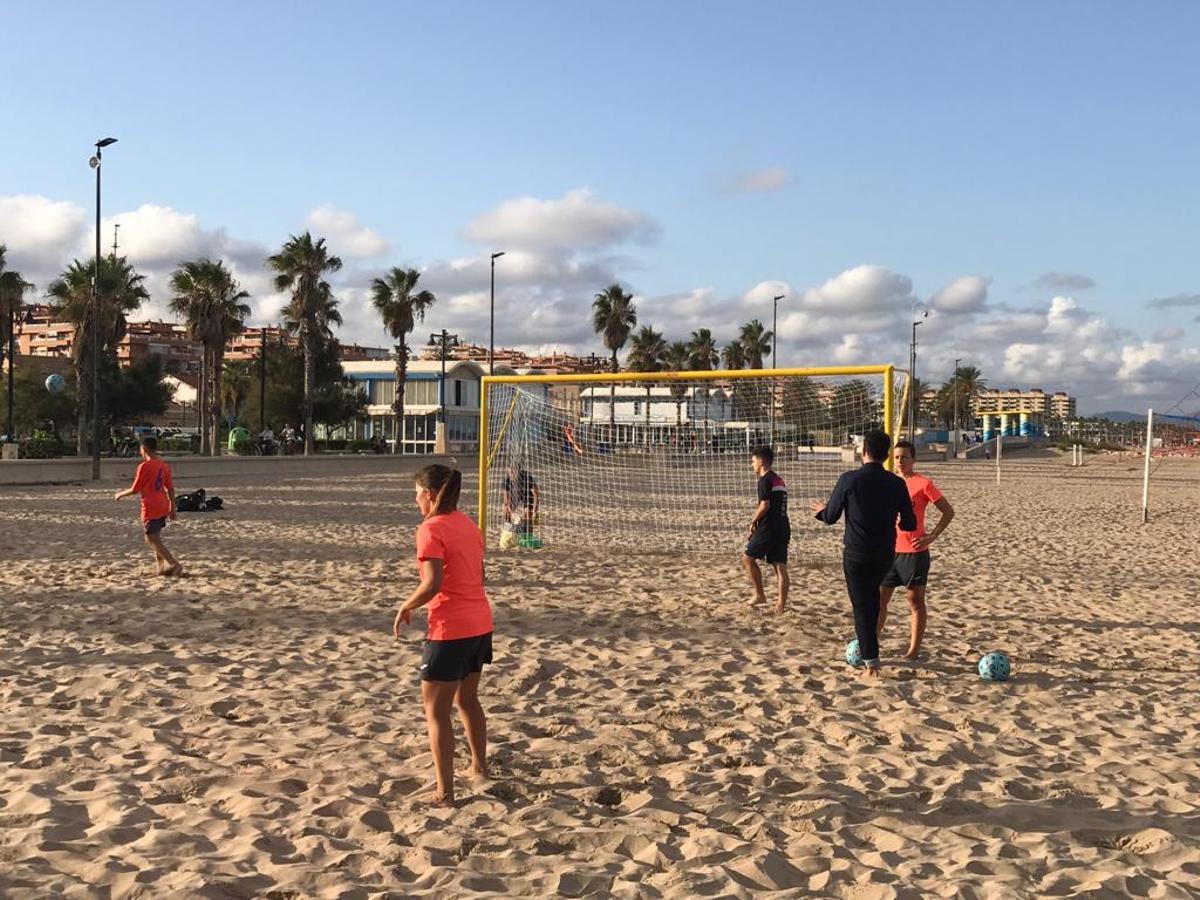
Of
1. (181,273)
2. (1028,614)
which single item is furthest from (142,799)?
(181,273)

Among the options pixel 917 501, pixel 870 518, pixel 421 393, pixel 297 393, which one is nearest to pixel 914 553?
pixel 917 501

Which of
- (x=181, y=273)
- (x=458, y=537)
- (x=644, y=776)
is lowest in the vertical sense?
(x=644, y=776)

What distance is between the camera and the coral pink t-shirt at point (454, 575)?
4.40 meters

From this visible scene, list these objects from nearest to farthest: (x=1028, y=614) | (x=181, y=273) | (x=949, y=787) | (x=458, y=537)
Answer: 1. (x=458, y=537)
2. (x=949, y=787)
3. (x=1028, y=614)
4. (x=181, y=273)

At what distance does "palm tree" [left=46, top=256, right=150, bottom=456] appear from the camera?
42.6m

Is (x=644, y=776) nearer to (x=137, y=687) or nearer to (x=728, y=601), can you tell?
(x=137, y=687)

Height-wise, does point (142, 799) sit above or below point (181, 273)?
below

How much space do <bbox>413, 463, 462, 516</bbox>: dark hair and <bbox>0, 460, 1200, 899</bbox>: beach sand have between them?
1.30m

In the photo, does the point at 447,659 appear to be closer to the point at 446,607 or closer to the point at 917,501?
the point at 446,607

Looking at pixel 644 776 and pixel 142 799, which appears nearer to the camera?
pixel 142 799

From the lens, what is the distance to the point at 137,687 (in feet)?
21.2

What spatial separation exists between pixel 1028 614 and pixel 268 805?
7317 millimetres

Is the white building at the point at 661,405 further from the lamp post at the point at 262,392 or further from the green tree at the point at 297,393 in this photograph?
the green tree at the point at 297,393

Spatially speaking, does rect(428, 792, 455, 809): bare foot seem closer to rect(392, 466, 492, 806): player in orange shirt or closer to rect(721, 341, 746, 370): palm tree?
rect(392, 466, 492, 806): player in orange shirt
